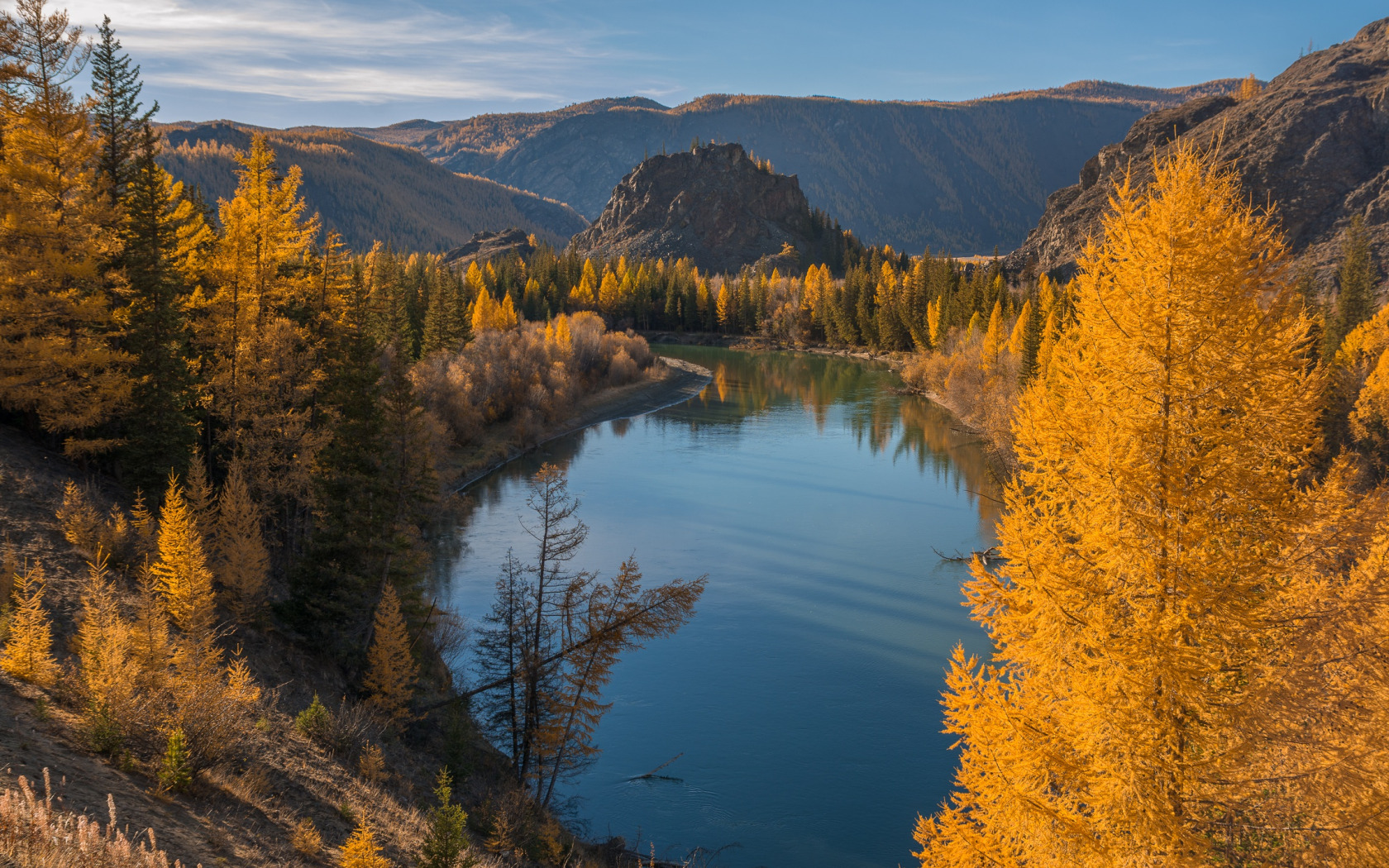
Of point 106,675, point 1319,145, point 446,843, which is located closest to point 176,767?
point 106,675

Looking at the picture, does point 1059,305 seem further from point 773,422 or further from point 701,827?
point 701,827

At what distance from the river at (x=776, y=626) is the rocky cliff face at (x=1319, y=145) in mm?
69136

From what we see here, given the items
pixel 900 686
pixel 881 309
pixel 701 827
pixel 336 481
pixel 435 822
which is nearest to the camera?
pixel 435 822

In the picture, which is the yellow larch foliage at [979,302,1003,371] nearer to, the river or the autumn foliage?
the river

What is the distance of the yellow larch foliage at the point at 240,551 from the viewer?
819 inches

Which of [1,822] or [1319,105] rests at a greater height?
[1319,105]

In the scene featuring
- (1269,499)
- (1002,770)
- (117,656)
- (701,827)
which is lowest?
(701,827)

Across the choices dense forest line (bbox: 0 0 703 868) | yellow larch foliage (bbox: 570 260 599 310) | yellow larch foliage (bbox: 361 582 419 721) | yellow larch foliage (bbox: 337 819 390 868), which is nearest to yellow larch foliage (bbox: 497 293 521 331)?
yellow larch foliage (bbox: 570 260 599 310)

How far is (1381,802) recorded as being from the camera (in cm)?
752

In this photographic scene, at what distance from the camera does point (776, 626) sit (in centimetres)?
3070

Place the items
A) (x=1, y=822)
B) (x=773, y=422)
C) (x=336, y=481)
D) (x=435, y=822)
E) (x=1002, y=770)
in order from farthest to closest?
(x=773, y=422)
(x=336, y=481)
(x=435, y=822)
(x=1002, y=770)
(x=1, y=822)

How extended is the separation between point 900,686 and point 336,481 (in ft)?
59.9

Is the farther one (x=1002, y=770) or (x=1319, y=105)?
(x=1319, y=105)

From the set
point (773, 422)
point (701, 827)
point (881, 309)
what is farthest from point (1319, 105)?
point (701, 827)
